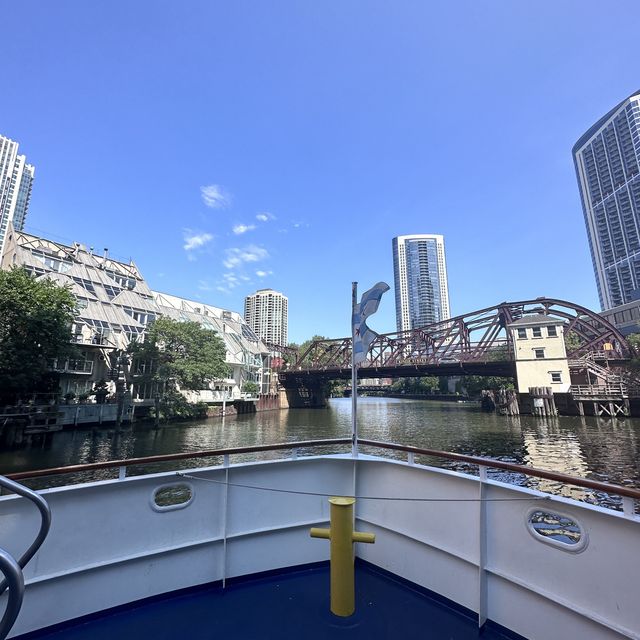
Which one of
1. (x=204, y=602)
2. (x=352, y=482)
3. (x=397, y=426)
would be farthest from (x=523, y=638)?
(x=397, y=426)

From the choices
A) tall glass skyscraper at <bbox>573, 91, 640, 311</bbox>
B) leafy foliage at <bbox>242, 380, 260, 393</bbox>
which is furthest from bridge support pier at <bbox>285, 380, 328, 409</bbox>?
tall glass skyscraper at <bbox>573, 91, 640, 311</bbox>

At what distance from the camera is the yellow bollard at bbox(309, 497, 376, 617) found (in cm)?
298

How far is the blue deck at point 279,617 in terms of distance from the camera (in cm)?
309

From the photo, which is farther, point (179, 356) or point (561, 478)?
point (179, 356)

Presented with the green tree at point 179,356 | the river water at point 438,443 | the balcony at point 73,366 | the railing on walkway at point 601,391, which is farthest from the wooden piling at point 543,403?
the balcony at point 73,366

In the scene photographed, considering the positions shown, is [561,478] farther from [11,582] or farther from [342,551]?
[11,582]

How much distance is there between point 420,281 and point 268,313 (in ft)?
243

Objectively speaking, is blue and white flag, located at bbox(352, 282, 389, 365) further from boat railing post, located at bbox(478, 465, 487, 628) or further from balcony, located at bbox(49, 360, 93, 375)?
balcony, located at bbox(49, 360, 93, 375)

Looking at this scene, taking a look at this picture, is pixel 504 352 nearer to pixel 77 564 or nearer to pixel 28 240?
pixel 77 564

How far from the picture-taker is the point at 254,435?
24750mm

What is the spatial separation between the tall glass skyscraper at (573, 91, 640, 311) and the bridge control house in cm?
9691

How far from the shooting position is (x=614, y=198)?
11819 cm

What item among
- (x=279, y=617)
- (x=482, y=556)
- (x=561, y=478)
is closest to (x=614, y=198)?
(x=561, y=478)

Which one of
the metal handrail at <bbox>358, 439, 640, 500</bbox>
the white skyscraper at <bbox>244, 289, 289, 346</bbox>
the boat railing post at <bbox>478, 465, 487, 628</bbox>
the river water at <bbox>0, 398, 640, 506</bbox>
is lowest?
the river water at <bbox>0, 398, 640, 506</bbox>
